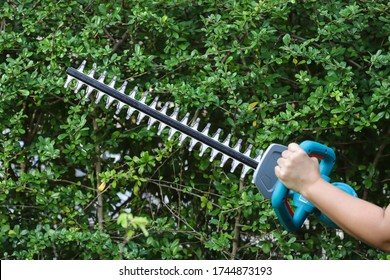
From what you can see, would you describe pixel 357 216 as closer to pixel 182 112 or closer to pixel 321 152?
pixel 321 152

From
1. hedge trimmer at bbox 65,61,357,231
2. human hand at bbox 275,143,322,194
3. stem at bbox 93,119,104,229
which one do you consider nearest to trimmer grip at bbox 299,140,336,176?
hedge trimmer at bbox 65,61,357,231

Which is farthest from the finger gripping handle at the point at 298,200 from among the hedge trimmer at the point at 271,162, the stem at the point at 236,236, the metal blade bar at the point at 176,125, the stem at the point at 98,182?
the stem at the point at 98,182

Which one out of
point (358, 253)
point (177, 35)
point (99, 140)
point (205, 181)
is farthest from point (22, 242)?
point (358, 253)

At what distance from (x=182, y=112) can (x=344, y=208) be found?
1949mm

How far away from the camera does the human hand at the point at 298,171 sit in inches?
100.0

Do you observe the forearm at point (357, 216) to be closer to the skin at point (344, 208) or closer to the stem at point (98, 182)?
the skin at point (344, 208)

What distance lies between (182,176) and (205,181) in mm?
133

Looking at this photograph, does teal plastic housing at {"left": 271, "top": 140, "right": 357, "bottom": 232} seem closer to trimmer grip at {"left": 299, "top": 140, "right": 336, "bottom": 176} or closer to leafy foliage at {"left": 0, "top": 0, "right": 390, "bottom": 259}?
trimmer grip at {"left": 299, "top": 140, "right": 336, "bottom": 176}

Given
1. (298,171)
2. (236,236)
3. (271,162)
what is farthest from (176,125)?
(236,236)

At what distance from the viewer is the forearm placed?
244 centimetres

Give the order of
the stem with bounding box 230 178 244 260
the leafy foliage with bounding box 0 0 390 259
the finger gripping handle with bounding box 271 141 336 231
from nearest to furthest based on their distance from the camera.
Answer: the finger gripping handle with bounding box 271 141 336 231 < the leafy foliage with bounding box 0 0 390 259 < the stem with bounding box 230 178 244 260

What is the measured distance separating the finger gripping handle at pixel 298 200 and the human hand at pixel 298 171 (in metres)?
0.12

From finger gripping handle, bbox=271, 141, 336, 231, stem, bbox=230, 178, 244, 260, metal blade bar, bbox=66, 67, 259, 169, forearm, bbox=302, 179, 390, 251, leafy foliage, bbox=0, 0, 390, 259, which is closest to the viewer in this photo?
forearm, bbox=302, 179, 390, 251
